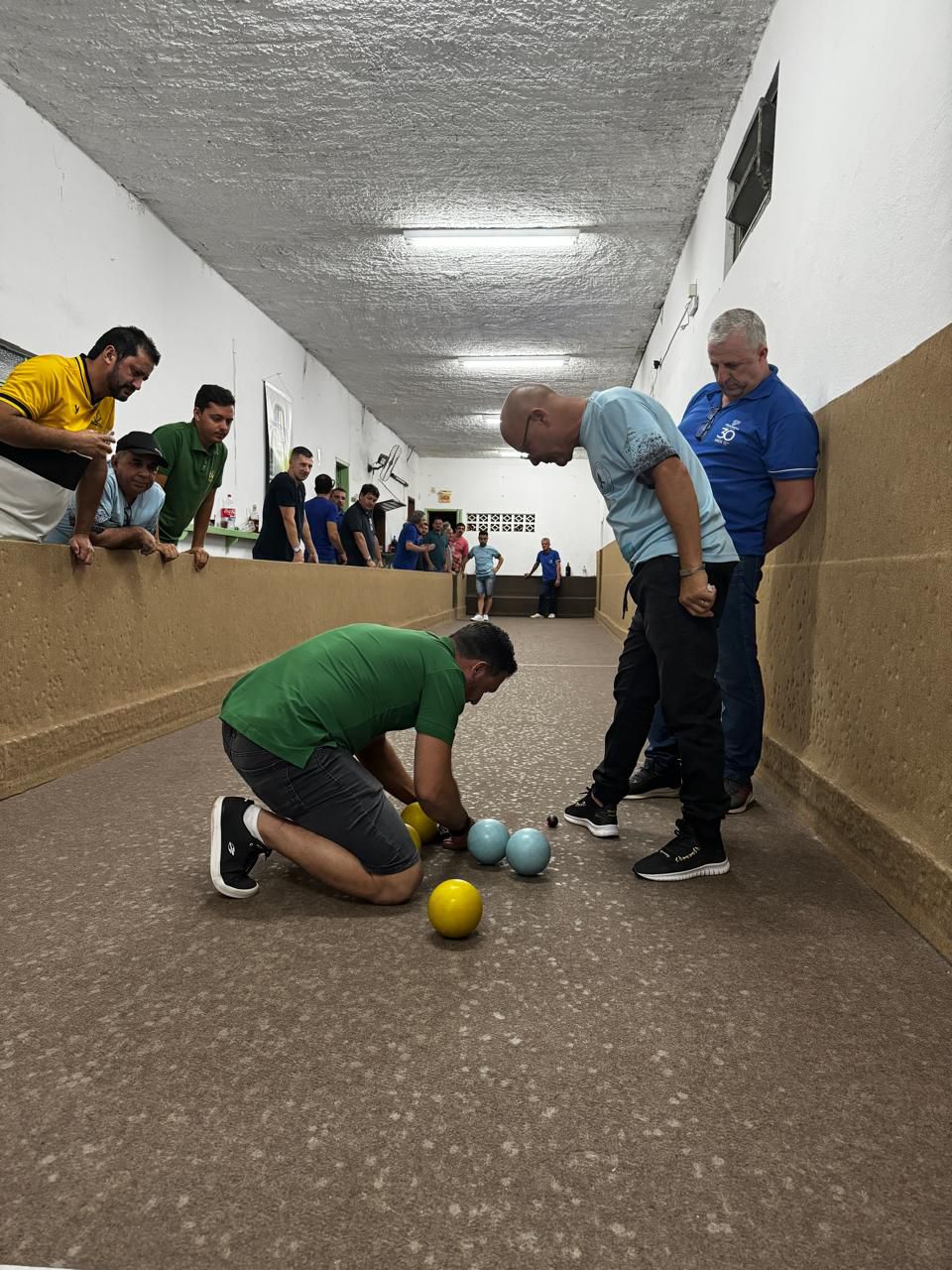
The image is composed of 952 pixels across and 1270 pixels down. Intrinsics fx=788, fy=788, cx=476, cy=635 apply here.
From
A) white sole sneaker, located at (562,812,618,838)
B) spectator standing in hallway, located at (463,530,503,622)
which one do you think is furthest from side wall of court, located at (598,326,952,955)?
spectator standing in hallway, located at (463,530,503,622)

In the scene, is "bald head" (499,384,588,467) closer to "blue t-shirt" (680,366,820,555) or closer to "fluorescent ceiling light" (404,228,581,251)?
"blue t-shirt" (680,366,820,555)

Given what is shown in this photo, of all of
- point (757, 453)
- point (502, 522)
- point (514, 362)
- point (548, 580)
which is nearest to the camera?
point (757, 453)

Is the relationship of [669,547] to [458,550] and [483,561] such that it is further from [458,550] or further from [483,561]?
[458,550]

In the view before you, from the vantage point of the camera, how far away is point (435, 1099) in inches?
53.1

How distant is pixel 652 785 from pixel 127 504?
2.99m

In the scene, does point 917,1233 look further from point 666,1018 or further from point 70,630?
point 70,630

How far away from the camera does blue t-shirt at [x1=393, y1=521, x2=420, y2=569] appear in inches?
536

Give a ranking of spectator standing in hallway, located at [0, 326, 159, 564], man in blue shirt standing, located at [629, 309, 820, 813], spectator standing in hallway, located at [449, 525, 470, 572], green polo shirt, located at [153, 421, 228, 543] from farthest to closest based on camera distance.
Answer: spectator standing in hallway, located at [449, 525, 470, 572]
green polo shirt, located at [153, 421, 228, 543]
spectator standing in hallway, located at [0, 326, 159, 564]
man in blue shirt standing, located at [629, 309, 820, 813]

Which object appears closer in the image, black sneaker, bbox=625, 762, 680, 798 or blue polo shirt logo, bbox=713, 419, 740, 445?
blue polo shirt logo, bbox=713, 419, 740, 445

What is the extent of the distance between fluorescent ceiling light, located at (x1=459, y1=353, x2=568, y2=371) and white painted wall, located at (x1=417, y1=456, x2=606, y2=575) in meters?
8.93

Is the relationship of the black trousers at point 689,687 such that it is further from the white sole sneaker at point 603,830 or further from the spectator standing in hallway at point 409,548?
the spectator standing in hallway at point 409,548

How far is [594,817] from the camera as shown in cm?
278

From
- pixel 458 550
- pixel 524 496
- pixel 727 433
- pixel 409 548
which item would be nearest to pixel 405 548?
pixel 409 548

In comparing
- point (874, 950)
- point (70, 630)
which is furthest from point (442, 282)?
point (874, 950)
